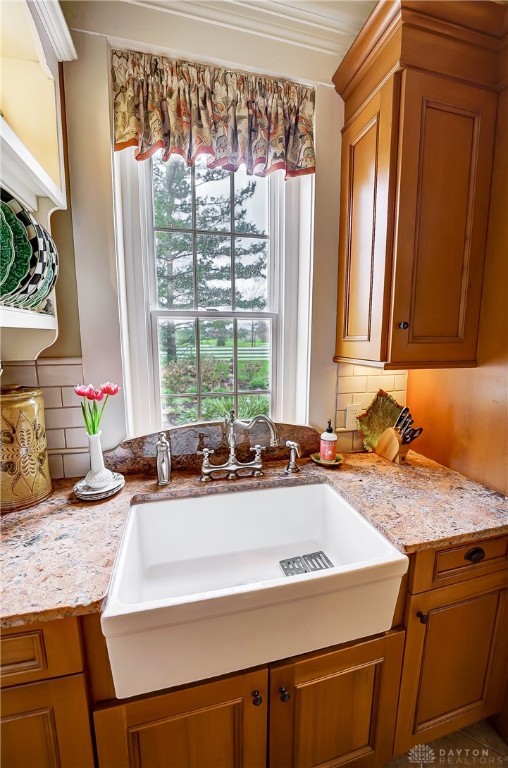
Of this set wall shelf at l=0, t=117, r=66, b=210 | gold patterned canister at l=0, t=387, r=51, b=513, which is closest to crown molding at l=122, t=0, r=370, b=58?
wall shelf at l=0, t=117, r=66, b=210

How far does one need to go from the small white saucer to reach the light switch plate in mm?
1038

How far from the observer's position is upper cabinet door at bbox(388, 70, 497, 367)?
3.55 ft

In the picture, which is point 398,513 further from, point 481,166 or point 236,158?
point 236,158

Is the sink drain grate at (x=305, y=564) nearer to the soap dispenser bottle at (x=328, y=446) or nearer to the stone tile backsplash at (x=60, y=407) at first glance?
the soap dispenser bottle at (x=328, y=446)

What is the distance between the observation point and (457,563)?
0.99 meters

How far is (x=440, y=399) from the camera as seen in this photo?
1449 mm

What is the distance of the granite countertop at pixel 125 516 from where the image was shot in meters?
0.72

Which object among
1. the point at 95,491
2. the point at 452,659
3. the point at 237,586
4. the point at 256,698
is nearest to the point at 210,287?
the point at 95,491

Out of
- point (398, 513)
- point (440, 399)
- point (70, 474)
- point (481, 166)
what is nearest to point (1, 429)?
point (70, 474)

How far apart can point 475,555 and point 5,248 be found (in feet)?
5.12

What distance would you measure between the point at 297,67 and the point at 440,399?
1497mm

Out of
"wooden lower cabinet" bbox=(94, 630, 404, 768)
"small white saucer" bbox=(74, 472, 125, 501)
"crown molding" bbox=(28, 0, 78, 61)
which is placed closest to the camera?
"wooden lower cabinet" bbox=(94, 630, 404, 768)

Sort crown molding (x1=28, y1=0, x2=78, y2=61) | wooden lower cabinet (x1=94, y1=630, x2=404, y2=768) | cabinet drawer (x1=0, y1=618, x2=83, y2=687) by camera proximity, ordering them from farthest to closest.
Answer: crown molding (x1=28, y1=0, x2=78, y2=61) < wooden lower cabinet (x1=94, y1=630, x2=404, y2=768) < cabinet drawer (x1=0, y1=618, x2=83, y2=687)

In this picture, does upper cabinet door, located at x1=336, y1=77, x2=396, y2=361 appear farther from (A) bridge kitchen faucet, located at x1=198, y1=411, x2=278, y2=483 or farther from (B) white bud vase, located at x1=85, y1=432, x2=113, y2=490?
(B) white bud vase, located at x1=85, y1=432, x2=113, y2=490
